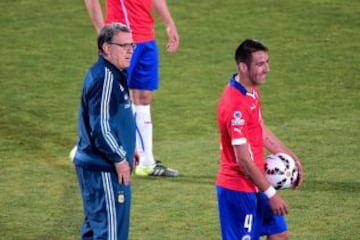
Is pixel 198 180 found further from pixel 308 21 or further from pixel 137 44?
pixel 308 21

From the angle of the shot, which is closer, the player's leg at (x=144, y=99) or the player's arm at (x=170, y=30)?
the player's leg at (x=144, y=99)

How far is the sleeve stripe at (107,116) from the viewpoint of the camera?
28.0 ft

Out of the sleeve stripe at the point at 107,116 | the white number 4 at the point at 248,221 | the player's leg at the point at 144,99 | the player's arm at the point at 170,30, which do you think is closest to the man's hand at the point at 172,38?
the player's arm at the point at 170,30

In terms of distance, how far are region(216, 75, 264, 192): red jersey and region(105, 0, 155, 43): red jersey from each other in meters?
4.29

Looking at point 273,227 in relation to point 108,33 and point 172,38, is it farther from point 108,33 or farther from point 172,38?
point 172,38

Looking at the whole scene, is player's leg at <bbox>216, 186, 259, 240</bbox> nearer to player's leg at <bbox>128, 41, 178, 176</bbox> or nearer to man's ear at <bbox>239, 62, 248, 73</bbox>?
man's ear at <bbox>239, 62, 248, 73</bbox>

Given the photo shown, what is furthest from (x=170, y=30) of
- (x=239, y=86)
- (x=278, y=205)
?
(x=278, y=205)

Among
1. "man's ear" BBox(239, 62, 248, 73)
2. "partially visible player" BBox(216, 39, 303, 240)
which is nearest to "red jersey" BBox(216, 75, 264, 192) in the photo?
"partially visible player" BBox(216, 39, 303, 240)

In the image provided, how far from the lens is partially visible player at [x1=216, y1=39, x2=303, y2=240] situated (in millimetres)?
8531

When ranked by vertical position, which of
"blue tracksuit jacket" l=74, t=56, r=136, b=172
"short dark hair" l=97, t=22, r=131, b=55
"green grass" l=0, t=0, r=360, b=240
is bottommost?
"green grass" l=0, t=0, r=360, b=240

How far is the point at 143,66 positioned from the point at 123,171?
A: 172 inches

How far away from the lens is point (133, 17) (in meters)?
13.0

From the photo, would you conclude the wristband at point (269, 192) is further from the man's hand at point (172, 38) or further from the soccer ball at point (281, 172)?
the man's hand at point (172, 38)

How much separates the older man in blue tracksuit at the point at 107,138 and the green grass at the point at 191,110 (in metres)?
1.95
